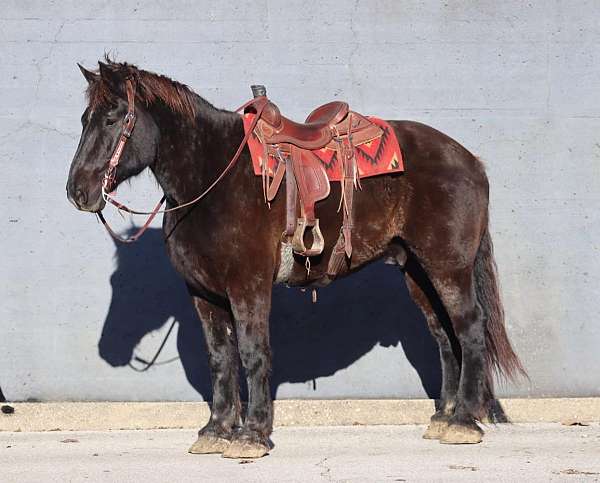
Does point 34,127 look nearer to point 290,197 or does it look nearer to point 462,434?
point 290,197

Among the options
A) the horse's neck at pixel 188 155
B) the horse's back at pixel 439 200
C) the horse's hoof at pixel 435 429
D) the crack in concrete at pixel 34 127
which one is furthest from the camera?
the crack in concrete at pixel 34 127

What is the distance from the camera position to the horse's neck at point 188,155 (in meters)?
5.89

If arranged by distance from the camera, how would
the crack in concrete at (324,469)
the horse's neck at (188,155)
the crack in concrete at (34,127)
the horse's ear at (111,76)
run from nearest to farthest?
the crack in concrete at (324,469) → the horse's ear at (111,76) → the horse's neck at (188,155) → the crack in concrete at (34,127)

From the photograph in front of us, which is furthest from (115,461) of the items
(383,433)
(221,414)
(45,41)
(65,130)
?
(45,41)

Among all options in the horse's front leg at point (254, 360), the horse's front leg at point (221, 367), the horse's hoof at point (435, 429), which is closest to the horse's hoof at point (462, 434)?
the horse's hoof at point (435, 429)

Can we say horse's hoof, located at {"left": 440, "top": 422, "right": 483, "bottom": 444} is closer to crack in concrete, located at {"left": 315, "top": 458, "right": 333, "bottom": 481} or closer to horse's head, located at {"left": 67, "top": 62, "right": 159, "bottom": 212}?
crack in concrete, located at {"left": 315, "top": 458, "right": 333, "bottom": 481}

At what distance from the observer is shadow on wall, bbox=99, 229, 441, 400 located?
7293 millimetres

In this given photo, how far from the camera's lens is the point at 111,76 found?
5.65 meters

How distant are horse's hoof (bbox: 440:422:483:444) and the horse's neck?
1981 mm

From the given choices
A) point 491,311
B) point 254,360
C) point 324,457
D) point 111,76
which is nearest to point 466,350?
point 491,311

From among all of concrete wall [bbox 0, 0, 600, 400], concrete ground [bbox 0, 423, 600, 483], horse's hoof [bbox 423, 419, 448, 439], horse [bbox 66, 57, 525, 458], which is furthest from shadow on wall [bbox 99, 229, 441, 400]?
horse's hoof [bbox 423, 419, 448, 439]

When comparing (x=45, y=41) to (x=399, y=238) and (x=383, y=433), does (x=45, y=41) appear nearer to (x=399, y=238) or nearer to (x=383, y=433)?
(x=399, y=238)

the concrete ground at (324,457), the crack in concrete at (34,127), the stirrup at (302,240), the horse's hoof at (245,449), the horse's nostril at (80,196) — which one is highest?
the crack in concrete at (34,127)

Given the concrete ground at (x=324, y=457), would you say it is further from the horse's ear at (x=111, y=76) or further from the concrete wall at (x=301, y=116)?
the horse's ear at (x=111, y=76)
